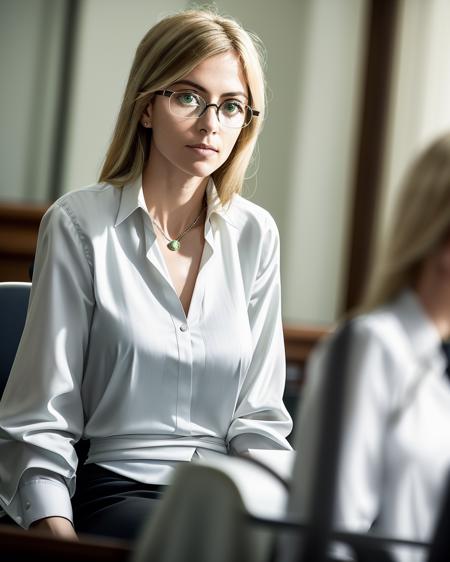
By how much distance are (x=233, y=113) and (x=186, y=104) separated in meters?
0.09

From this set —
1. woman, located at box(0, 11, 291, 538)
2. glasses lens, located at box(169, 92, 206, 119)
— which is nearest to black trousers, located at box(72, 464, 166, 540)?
woman, located at box(0, 11, 291, 538)

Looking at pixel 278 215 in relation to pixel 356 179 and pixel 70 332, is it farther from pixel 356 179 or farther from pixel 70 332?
pixel 70 332

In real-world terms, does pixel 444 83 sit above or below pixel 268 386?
above

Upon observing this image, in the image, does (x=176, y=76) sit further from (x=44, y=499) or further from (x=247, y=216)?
(x=44, y=499)

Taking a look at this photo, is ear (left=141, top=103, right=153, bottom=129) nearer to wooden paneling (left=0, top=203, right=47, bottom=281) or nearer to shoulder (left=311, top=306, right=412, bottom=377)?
shoulder (left=311, top=306, right=412, bottom=377)

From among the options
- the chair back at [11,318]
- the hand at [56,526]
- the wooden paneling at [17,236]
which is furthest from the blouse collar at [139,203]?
the wooden paneling at [17,236]

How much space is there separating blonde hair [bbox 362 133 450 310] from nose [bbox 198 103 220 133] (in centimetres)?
79

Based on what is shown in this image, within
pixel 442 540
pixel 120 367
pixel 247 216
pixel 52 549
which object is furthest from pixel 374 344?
pixel 247 216

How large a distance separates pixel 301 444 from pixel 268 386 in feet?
2.96

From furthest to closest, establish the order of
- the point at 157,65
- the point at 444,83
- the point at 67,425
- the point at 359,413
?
the point at 444,83 < the point at 157,65 < the point at 67,425 < the point at 359,413

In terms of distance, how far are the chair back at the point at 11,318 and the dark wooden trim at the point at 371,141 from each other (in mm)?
2437

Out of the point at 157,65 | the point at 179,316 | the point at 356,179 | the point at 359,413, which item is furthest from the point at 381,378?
the point at 356,179

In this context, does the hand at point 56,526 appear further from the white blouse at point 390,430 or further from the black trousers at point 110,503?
the white blouse at point 390,430

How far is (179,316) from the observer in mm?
1920
